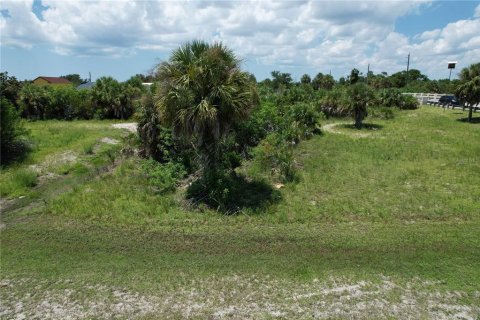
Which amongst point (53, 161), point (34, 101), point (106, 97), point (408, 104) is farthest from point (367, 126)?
point (34, 101)

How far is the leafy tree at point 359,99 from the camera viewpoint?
76.8 feet

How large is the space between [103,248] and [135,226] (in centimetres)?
124

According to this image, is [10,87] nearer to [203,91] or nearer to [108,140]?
[108,140]

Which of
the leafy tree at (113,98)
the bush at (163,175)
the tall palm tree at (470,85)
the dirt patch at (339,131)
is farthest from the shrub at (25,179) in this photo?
the tall palm tree at (470,85)

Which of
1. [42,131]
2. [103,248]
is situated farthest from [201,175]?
[42,131]

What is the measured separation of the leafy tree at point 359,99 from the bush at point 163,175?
15212 mm

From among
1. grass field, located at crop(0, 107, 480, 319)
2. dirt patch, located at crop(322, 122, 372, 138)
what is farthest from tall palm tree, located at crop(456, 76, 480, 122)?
grass field, located at crop(0, 107, 480, 319)

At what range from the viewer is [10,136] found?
658 inches

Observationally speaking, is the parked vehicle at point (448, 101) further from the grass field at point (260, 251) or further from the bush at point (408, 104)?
the grass field at point (260, 251)

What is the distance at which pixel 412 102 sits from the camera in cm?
3294

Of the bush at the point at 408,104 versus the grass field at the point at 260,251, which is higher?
the bush at the point at 408,104

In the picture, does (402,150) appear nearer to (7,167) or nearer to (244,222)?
(244,222)

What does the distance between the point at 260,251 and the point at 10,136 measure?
48.5 ft

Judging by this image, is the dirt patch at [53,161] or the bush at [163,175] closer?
the bush at [163,175]
